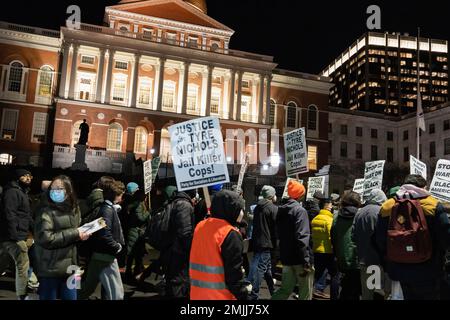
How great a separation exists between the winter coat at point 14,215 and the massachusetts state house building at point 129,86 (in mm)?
28341

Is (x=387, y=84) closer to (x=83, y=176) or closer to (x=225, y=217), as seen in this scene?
(x=83, y=176)

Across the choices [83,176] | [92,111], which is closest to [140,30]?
[92,111]

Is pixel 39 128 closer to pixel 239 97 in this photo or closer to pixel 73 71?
pixel 73 71

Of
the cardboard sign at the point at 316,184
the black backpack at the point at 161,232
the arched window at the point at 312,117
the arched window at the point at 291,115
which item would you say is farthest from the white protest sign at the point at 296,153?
the arched window at the point at 312,117

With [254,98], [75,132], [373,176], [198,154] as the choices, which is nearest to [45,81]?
[75,132]

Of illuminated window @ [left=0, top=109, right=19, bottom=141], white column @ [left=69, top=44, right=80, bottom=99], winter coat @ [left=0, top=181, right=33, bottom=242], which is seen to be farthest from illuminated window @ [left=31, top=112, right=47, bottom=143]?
winter coat @ [left=0, top=181, right=33, bottom=242]

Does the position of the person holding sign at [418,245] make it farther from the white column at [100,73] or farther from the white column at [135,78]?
the white column at [135,78]

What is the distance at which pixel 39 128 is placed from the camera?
40.0 meters

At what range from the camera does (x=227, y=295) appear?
12.0 feet

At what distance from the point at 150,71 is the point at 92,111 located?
25.5ft

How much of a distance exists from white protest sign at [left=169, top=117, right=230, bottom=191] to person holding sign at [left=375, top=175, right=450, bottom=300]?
2035 mm

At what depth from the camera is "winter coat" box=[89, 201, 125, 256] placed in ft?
16.2

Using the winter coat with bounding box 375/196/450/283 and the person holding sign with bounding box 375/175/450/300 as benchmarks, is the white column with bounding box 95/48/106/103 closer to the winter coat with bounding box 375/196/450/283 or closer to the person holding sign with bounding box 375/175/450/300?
the person holding sign with bounding box 375/175/450/300

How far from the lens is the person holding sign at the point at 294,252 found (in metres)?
5.76
